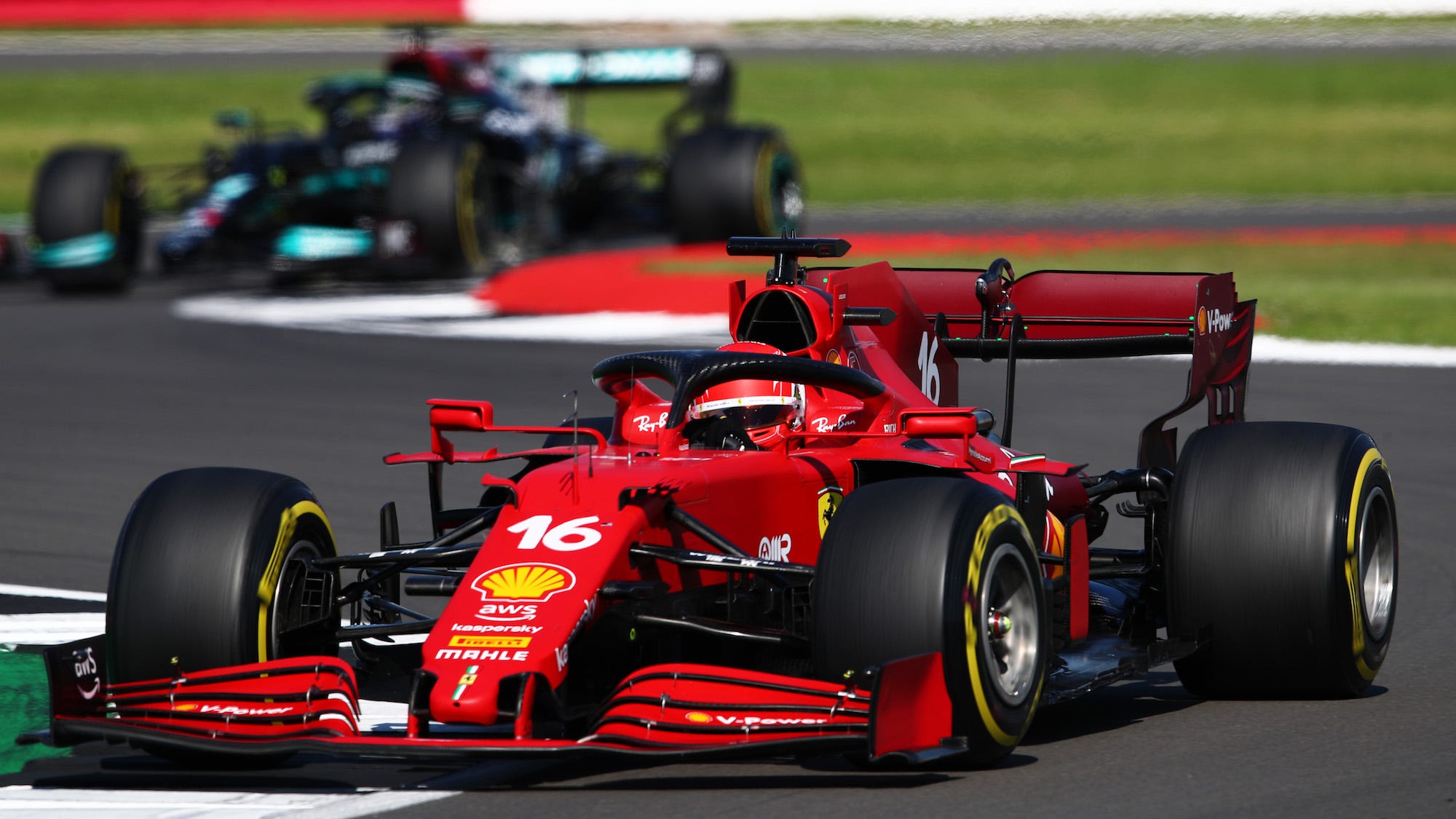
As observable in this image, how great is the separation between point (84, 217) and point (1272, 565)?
1632 centimetres

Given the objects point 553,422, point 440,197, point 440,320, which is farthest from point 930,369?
point 440,197

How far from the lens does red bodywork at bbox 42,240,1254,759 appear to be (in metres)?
5.79

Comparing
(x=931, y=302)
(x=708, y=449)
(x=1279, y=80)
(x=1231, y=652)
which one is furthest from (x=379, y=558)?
(x=1279, y=80)

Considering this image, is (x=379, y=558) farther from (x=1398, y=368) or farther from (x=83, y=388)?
(x=1398, y=368)

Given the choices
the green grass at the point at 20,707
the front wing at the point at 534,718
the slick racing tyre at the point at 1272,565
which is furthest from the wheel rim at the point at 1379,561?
the green grass at the point at 20,707

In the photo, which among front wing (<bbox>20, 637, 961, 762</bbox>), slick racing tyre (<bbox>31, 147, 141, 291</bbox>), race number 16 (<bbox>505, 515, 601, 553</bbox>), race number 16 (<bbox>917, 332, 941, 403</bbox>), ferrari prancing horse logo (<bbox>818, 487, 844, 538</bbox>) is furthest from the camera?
slick racing tyre (<bbox>31, 147, 141, 291</bbox>)

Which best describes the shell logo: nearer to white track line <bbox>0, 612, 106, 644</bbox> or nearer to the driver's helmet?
the driver's helmet

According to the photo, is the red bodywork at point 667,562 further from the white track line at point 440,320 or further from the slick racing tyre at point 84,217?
the slick racing tyre at point 84,217

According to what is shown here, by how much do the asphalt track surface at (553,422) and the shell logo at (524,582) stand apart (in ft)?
1.75

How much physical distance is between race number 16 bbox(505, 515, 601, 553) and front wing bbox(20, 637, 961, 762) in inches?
17.7

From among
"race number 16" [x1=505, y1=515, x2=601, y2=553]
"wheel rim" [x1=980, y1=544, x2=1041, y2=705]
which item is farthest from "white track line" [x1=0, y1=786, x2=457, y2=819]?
"wheel rim" [x1=980, y1=544, x2=1041, y2=705]

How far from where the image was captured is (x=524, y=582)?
6.12 meters

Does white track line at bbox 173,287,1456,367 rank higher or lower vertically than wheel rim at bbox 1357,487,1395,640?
→ lower

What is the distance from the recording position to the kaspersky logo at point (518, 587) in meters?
6.02
